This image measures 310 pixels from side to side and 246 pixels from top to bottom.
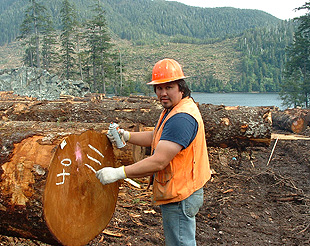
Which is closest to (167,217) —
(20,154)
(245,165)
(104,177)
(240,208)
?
(104,177)

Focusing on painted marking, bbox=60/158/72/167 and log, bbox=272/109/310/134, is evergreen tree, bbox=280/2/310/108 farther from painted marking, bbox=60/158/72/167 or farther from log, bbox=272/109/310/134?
painted marking, bbox=60/158/72/167

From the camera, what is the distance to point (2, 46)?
109 metres

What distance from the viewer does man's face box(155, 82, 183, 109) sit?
2.59 meters

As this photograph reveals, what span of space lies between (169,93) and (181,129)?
17.2 inches

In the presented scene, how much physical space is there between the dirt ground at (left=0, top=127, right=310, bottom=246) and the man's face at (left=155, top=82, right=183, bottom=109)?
6.19 feet

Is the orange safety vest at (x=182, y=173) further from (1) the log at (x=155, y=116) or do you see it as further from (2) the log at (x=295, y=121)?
(2) the log at (x=295, y=121)

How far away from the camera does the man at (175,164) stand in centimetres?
230

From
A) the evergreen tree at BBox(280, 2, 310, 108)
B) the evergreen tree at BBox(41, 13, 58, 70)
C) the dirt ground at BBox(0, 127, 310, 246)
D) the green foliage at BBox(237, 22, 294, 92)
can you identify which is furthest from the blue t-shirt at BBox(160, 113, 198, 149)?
the green foliage at BBox(237, 22, 294, 92)

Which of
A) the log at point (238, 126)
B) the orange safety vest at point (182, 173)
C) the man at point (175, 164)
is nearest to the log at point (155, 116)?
the log at point (238, 126)

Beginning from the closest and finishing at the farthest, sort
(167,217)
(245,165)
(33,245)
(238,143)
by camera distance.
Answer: (167,217), (33,245), (238,143), (245,165)

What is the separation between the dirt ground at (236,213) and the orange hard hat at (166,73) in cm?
200

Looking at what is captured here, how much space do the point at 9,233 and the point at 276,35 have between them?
355 ft

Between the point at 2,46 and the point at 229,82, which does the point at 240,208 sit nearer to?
the point at 229,82

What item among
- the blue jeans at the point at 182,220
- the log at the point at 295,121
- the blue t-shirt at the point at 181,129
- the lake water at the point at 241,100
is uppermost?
the blue t-shirt at the point at 181,129
